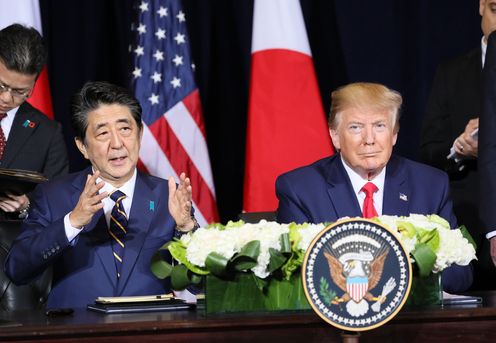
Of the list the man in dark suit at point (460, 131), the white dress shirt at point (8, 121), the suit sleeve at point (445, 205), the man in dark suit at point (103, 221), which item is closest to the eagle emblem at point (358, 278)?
the man in dark suit at point (103, 221)

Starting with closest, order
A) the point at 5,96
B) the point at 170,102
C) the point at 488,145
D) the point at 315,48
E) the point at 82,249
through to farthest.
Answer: the point at 82,249 → the point at 488,145 → the point at 5,96 → the point at 170,102 → the point at 315,48

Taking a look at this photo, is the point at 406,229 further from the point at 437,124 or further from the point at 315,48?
the point at 315,48

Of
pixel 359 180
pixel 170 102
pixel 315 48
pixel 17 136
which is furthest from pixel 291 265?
pixel 315 48

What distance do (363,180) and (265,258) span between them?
39.4 inches

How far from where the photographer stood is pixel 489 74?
354 cm

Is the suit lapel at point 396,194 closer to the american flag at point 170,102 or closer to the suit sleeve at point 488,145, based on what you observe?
the suit sleeve at point 488,145

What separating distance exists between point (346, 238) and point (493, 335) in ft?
1.81

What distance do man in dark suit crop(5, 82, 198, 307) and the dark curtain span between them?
1.77 meters

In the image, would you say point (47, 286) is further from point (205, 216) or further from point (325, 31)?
point (325, 31)

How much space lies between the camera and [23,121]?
13.4ft

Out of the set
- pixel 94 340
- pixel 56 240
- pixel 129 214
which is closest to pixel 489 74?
pixel 129 214

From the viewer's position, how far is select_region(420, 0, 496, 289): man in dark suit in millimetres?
4172

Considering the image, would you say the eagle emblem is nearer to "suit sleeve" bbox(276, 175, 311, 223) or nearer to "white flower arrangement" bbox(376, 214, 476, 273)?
"white flower arrangement" bbox(376, 214, 476, 273)

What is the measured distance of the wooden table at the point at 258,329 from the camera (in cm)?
230
